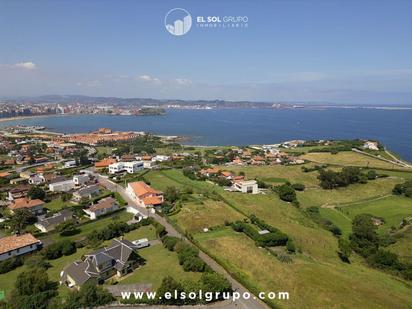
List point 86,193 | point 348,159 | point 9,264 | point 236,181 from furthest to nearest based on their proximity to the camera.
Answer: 1. point 348,159
2. point 236,181
3. point 86,193
4. point 9,264

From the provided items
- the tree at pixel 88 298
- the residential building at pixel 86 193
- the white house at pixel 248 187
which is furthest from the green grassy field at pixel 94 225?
the white house at pixel 248 187

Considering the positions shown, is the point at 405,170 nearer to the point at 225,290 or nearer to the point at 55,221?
the point at 225,290

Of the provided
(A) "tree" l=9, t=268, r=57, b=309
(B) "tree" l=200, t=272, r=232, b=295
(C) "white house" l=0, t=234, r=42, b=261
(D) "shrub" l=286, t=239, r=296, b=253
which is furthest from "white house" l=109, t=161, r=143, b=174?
(B) "tree" l=200, t=272, r=232, b=295

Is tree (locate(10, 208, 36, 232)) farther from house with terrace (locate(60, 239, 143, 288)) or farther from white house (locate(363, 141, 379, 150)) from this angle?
white house (locate(363, 141, 379, 150))

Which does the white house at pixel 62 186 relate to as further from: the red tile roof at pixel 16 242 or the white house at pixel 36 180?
the red tile roof at pixel 16 242

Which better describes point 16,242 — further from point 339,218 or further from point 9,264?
point 339,218

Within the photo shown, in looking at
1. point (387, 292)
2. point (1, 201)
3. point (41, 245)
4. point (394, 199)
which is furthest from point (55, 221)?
point (394, 199)

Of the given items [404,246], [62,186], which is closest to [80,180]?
[62,186]
